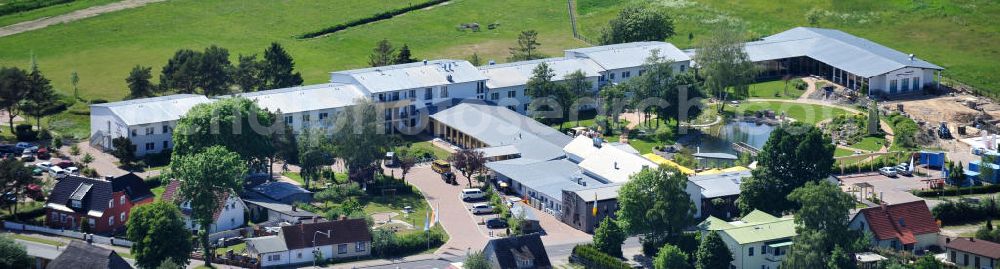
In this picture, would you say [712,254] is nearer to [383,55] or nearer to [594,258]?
[594,258]

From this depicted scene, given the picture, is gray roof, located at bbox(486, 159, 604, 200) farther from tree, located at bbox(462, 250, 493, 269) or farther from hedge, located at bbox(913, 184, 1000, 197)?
hedge, located at bbox(913, 184, 1000, 197)

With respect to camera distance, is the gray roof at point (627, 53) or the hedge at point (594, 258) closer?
the hedge at point (594, 258)

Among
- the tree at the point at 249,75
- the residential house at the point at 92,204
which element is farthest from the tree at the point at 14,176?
the tree at the point at 249,75

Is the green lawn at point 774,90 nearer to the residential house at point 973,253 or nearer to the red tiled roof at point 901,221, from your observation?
the red tiled roof at point 901,221

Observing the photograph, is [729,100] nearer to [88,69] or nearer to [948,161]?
[948,161]

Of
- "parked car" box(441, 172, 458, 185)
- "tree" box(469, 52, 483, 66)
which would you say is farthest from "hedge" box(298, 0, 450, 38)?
"parked car" box(441, 172, 458, 185)

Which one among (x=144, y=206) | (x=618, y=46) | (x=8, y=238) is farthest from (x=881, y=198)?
(x=8, y=238)
